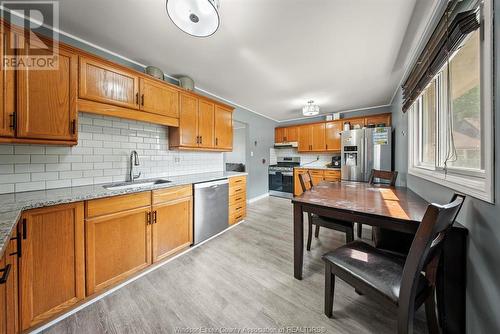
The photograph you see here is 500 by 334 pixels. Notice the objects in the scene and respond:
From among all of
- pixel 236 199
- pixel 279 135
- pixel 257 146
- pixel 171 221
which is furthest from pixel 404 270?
pixel 279 135

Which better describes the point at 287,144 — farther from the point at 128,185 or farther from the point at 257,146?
the point at 128,185

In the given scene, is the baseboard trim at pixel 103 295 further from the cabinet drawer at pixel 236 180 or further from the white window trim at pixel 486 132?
the white window trim at pixel 486 132

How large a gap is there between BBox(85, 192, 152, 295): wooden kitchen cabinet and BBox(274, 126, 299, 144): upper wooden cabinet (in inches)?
168

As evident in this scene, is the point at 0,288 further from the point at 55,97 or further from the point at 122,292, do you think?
the point at 55,97

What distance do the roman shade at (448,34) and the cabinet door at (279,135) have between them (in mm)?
3778

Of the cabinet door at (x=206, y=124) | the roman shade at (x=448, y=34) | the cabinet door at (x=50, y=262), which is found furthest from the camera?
the cabinet door at (x=206, y=124)

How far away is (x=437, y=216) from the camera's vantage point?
2.38 feet

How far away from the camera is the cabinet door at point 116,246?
139 centimetres

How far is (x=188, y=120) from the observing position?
246 cm

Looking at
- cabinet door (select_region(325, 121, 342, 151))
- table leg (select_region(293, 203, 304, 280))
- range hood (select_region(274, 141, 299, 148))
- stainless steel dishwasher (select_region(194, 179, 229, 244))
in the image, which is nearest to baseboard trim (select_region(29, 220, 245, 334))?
stainless steel dishwasher (select_region(194, 179, 229, 244))

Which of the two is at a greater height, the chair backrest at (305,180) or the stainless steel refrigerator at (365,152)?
the stainless steel refrigerator at (365,152)

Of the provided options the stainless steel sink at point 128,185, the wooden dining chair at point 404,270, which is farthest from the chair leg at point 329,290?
the stainless steel sink at point 128,185

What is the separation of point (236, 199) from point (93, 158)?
195cm

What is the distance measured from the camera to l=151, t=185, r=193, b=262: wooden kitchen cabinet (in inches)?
71.9
